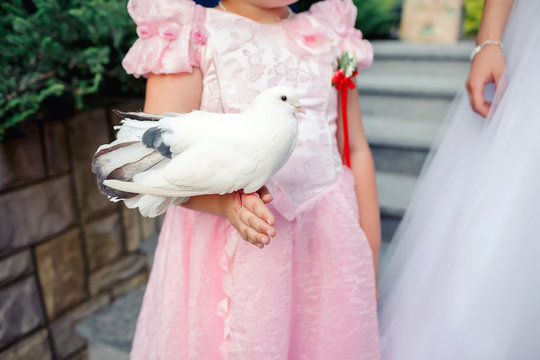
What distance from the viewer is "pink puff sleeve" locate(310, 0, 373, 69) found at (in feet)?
3.10

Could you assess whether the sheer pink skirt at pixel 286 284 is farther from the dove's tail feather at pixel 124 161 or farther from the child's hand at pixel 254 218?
the dove's tail feather at pixel 124 161

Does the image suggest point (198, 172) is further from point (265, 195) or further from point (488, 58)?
point (488, 58)

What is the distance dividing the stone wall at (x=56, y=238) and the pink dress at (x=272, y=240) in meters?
0.56

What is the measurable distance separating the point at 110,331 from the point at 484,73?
1.33 metres

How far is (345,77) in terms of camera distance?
881mm

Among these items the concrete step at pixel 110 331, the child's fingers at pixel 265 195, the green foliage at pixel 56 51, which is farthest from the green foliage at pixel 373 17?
the child's fingers at pixel 265 195

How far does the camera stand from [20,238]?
48.8 inches

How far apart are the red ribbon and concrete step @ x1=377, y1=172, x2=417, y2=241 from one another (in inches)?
29.7

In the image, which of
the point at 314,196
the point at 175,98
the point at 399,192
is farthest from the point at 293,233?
the point at 399,192

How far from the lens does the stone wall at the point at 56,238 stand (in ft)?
4.01

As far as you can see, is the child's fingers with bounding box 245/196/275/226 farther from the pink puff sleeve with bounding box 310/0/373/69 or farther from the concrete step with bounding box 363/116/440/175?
the concrete step with bounding box 363/116/440/175

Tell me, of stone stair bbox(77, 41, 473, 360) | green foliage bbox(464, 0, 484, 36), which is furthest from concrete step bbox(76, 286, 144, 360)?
green foliage bbox(464, 0, 484, 36)

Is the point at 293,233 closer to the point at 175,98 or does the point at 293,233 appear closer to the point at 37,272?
the point at 175,98

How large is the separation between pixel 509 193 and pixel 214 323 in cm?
57
